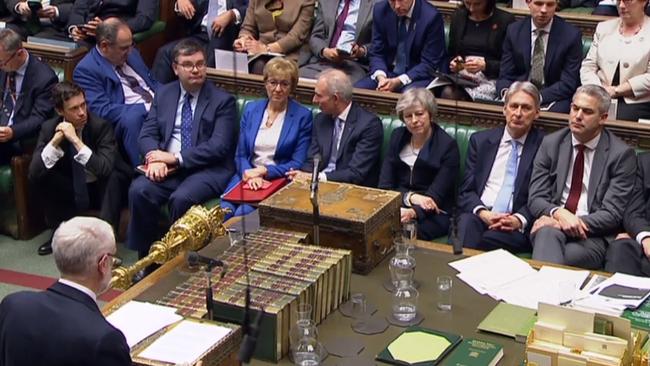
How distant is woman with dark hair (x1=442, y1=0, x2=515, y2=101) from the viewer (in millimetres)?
5855

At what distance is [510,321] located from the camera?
353cm

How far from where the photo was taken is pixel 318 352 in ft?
10.9

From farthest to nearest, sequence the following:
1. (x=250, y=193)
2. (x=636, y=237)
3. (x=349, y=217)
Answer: (x=250, y=193)
(x=636, y=237)
(x=349, y=217)

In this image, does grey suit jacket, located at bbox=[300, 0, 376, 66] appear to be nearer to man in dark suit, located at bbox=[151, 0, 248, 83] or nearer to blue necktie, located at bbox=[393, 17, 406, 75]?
blue necktie, located at bbox=[393, 17, 406, 75]

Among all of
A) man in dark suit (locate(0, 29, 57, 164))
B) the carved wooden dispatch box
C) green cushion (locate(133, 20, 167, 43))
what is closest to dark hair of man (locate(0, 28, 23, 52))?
man in dark suit (locate(0, 29, 57, 164))

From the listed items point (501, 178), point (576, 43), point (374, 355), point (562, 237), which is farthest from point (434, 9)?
point (374, 355)

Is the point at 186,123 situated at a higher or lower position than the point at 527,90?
lower

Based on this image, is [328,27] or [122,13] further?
[122,13]

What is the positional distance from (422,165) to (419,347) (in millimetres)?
1726

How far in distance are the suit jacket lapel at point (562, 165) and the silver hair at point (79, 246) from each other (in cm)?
245

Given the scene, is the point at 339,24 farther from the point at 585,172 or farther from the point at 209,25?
the point at 585,172

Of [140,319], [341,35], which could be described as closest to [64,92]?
[341,35]

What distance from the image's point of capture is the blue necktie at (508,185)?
192 inches

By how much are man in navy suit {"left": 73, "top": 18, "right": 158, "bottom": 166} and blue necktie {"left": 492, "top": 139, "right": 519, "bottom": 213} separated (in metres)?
2.03
